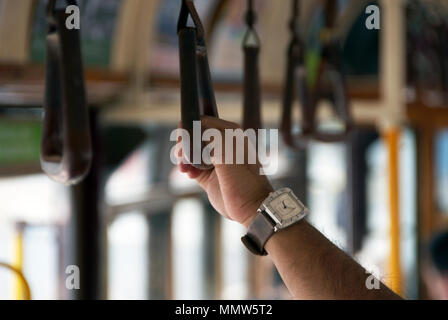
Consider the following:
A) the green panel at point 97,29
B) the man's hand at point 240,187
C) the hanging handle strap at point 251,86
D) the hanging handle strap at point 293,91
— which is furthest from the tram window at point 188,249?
the man's hand at point 240,187

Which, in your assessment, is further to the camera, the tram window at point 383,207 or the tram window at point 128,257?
the tram window at point 383,207

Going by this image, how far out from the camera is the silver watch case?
42.0 inches

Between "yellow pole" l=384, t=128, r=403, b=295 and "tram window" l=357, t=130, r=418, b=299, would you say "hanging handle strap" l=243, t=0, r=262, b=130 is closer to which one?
"yellow pole" l=384, t=128, r=403, b=295

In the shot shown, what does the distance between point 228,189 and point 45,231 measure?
81.9 inches

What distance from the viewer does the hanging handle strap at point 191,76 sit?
95 centimetres

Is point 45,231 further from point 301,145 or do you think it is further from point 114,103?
point 301,145

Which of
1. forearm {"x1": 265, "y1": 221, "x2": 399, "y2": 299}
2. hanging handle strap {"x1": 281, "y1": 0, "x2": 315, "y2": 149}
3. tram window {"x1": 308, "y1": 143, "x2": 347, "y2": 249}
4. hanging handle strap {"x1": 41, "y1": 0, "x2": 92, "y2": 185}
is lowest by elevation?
forearm {"x1": 265, "y1": 221, "x2": 399, "y2": 299}

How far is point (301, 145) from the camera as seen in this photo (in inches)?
75.0

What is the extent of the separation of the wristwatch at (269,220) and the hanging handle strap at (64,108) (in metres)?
0.28

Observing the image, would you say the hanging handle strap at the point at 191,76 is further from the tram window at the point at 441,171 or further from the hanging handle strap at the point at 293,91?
the tram window at the point at 441,171

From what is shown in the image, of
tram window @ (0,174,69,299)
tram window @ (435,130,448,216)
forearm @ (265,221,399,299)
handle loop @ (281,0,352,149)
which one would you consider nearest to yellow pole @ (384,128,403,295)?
handle loop @ (281,0,352,149)

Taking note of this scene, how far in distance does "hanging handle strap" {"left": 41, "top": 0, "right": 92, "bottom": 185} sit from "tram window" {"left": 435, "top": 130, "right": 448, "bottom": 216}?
5.31m

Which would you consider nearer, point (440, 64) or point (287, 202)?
point (287, 202)
